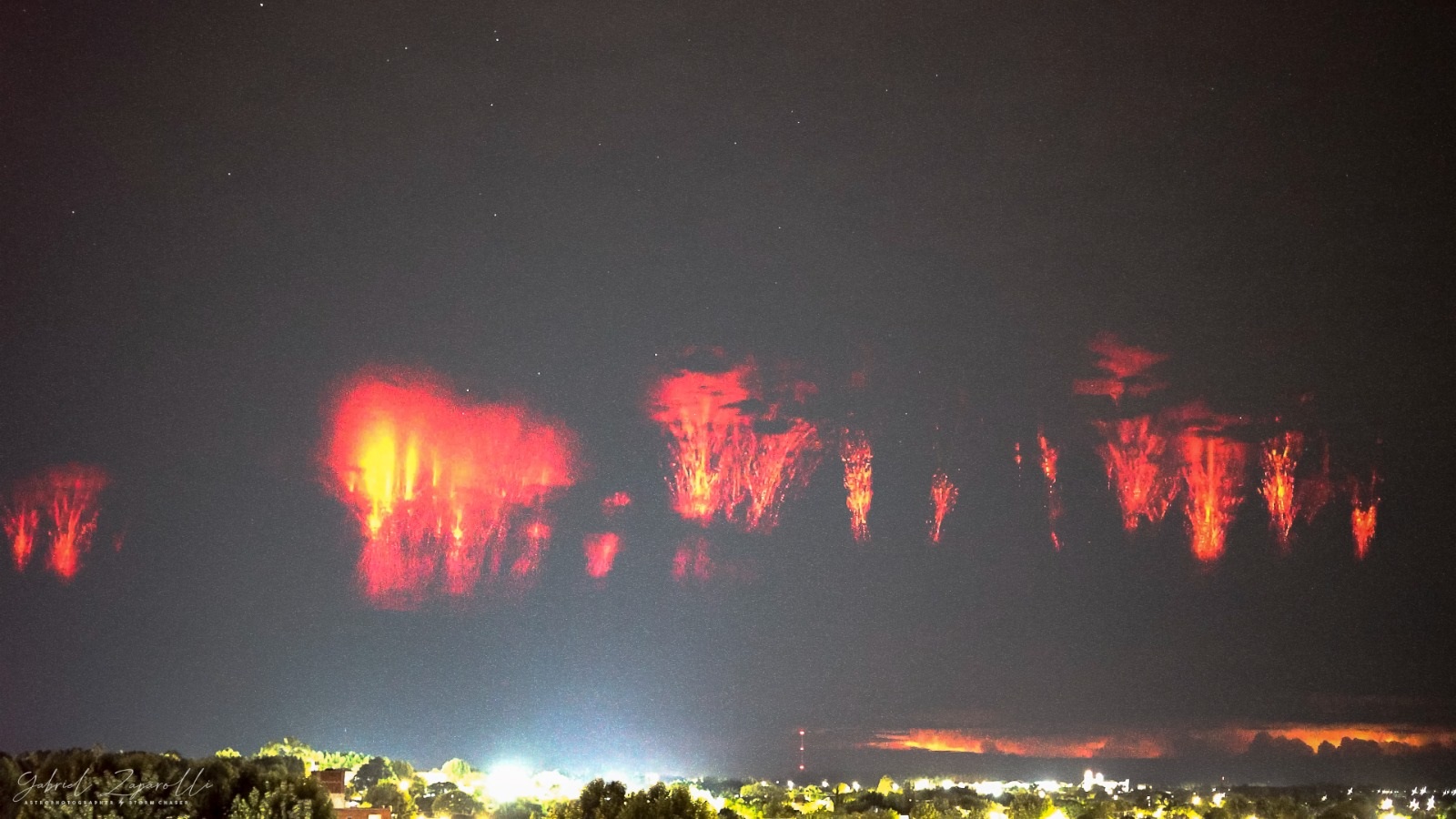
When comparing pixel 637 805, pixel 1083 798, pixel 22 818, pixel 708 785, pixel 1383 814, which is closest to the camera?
pixel 22 818

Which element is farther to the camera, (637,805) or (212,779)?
(637,805)

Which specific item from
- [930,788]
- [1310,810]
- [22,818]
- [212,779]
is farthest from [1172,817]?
[22,818]

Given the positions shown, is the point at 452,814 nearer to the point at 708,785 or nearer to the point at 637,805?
the point at 637,805

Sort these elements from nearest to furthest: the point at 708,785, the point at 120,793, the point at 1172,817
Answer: the point at 120,793 → the point at 1172,817 → the point at 708,785

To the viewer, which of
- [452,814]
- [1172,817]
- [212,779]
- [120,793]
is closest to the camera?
[120,793]

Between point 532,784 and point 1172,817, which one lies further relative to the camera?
point 532,784

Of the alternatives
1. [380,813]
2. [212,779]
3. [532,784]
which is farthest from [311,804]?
[532,784]

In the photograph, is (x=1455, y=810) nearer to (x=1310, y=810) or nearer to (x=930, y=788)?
Answer: (x=1310, y=810)

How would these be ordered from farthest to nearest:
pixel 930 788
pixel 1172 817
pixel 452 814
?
pixel 930 788
pixel 1172 817
pixel 452 814
